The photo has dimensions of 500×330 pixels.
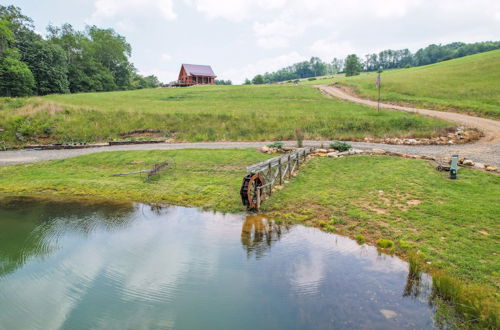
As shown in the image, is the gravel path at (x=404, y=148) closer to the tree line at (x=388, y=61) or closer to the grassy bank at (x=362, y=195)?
the grassy bank at (x=362, y=195)

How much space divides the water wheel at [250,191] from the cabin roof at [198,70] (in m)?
75.8

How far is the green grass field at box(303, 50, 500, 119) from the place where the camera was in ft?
103

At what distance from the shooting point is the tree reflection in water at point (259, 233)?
944cm

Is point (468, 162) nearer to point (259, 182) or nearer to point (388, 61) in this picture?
point (259, 182)

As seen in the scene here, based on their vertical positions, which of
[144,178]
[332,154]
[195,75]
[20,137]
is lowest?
[144,178]

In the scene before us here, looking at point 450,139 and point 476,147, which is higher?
point 450,139

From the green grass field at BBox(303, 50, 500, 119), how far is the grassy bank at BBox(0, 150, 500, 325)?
21.1m

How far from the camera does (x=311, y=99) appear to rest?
43281 millimetres

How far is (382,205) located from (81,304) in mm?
11055

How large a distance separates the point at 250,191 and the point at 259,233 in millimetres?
2151

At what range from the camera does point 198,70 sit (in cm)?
8494

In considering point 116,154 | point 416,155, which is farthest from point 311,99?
point 116,154

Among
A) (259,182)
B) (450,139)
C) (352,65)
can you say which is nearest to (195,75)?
(352,65)

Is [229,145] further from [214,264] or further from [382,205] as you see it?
[214,264]
